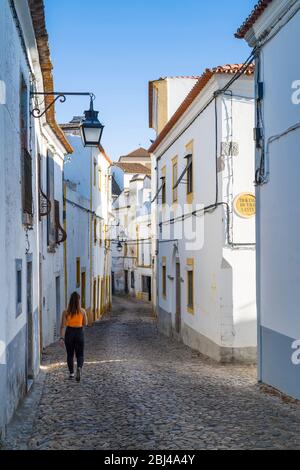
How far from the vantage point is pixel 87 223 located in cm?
2366

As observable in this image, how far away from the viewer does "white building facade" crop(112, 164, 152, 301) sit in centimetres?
3872

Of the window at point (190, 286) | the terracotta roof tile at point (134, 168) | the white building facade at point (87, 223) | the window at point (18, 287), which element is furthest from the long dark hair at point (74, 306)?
the terracotta roof tile at point (134, 168)

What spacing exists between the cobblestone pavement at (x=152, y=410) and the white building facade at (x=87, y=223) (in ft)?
27.0

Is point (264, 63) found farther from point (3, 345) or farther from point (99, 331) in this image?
point (99, 331)

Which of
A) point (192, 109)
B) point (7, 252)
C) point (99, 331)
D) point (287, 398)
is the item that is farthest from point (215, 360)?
point (99, 331)

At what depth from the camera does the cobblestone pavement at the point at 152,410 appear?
5.71 metres

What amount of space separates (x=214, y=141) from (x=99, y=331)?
30.7ft

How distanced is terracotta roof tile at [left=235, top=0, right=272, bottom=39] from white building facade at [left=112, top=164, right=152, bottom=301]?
27.1m

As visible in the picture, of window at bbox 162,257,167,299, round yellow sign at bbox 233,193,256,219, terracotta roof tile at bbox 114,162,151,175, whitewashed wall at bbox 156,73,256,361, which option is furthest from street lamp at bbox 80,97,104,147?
terracotta roof tile at bbox 114,162,151,175

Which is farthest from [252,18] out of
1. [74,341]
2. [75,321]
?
[74,341]

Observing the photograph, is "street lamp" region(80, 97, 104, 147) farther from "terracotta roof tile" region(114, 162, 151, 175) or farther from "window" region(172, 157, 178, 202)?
"terracotta roof tile" region(114, 162, 151, 175)

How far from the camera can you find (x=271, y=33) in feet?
27.2

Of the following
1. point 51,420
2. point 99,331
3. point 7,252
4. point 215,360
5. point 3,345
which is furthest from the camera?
point 99,331
